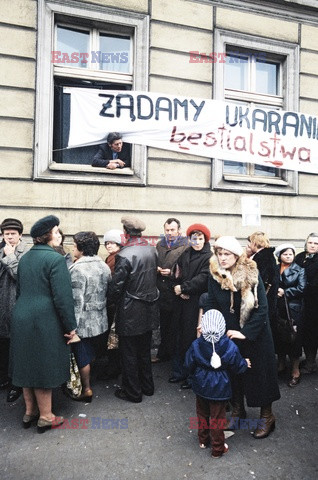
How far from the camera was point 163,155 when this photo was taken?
636cm

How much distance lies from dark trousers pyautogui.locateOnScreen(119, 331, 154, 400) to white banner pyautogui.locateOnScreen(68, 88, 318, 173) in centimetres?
329

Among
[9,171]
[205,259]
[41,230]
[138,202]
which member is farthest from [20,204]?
[205,259]

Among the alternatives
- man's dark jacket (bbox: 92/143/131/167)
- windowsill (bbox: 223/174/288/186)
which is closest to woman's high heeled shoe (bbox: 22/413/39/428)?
man's dark jacket (bbox: 92/143/131/167)

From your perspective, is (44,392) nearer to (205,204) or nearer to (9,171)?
(9,171)

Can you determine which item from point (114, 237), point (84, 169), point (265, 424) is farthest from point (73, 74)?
point (265, 424)

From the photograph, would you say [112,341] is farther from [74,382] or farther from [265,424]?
[265,424]

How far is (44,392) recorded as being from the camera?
11.4 ft

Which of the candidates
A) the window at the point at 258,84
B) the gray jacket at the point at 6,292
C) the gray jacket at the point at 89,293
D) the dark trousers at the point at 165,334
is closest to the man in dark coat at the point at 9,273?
the gray jacket at the point at 6,292

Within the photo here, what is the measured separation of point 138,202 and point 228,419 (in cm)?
364

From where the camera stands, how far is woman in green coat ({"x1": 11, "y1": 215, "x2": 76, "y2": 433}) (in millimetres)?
3357

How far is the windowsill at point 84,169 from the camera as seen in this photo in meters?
5.91

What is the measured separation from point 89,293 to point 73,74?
399cm

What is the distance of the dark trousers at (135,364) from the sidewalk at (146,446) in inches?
5.4

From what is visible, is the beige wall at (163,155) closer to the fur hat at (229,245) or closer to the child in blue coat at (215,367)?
the fur hat at (229,245)
